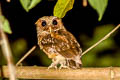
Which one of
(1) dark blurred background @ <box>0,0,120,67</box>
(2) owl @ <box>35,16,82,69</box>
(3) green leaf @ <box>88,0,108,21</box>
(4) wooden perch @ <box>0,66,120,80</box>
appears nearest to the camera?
(3) green leaf @ <box>88,0,108,21</box>

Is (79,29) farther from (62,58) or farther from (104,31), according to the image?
(62,58)

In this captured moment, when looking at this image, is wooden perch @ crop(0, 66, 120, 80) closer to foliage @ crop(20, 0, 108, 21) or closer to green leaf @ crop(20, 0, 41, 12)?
foliage @ crop(20, 0, 108, 21)

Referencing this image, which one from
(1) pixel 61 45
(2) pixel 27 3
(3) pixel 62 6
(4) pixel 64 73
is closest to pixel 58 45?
(1) pixel 61 45

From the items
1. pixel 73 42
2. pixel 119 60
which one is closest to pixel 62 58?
pixel 73 42

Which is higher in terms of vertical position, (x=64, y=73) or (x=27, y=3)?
(x=27, y=3)

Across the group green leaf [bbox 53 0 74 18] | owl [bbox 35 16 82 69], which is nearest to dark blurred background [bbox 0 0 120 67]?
owl [bbox 35 16 82 69]

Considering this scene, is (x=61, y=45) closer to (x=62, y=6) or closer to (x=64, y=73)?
(x=64, y=73)

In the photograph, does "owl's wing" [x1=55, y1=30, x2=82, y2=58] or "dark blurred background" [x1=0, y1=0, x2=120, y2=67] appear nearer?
"owl's wing" [x1=55, y1=30, x2=82, y2=58]
